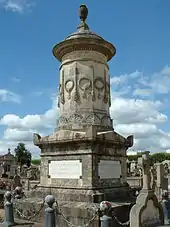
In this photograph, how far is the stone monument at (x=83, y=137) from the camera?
8539 millimetres

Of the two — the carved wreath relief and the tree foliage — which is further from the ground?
the carved wreath relief

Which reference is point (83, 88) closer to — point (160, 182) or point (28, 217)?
point (28, 217)

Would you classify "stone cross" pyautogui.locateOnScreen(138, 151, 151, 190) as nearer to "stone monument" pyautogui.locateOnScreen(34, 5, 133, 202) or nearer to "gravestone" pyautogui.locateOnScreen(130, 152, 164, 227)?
"gravestone" pyautogui.locateOnScreen(130, 152, 164, 227)

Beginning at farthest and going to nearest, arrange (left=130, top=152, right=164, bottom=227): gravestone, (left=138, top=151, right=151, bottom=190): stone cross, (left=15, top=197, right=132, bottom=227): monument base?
(left=138, top=151, right=151, bottom=190): stone cross, (left=15, top=197, right=132, bottom=227): monument base, (left=130, top=152, right=164, bottom=227): gravestone

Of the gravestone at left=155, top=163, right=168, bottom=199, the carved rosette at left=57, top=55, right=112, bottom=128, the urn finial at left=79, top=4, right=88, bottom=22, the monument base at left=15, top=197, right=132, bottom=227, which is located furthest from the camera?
the gravestone at left=155, top=163, right=168, bottom=199

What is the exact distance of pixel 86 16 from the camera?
427 inches

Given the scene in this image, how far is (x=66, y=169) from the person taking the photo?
354 inches

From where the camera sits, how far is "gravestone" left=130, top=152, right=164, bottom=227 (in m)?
7.23

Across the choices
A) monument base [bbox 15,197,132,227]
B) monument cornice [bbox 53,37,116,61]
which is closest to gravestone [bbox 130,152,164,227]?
monument base [bbox 15,197,132,227]

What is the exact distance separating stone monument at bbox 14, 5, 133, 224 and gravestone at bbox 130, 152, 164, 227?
3.94 ft

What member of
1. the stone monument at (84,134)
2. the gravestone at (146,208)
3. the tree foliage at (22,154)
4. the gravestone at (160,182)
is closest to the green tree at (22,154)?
the tree foliage at (22,154)

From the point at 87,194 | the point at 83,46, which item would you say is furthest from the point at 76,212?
the point at 83,46

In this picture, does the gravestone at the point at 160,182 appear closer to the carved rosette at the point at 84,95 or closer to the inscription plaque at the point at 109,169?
the inscription plaque at the point at 109,169

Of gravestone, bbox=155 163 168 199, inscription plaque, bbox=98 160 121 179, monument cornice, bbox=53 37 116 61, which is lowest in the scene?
gravestone, bbox=155 163 168 199
